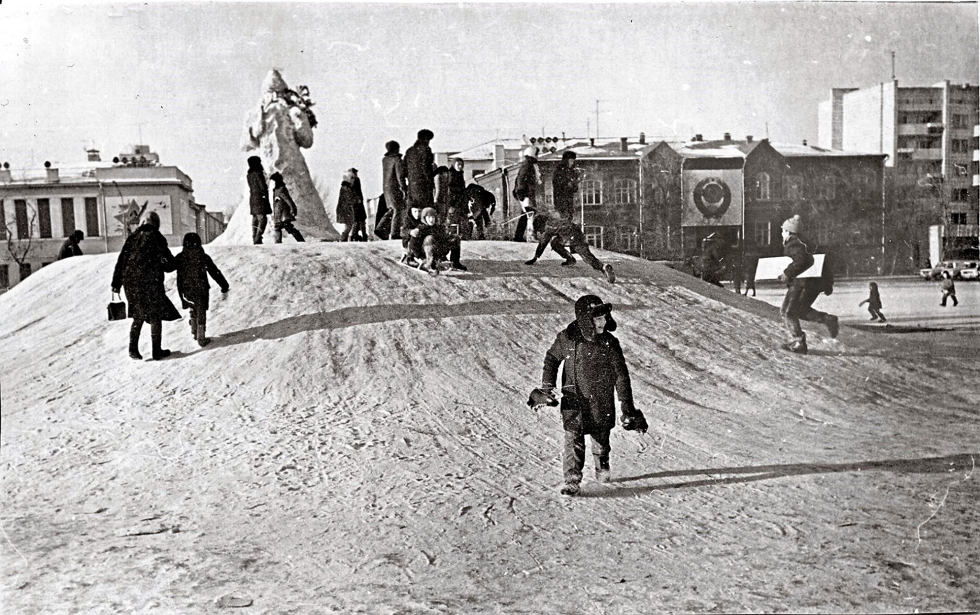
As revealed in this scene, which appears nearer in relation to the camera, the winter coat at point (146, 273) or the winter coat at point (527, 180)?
the winter coat at point (146, 273)

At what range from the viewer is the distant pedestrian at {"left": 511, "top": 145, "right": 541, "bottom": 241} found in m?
7.10

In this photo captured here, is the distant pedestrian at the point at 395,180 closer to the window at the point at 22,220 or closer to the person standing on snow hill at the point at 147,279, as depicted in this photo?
the person standing on snow hill at the point at 147,279

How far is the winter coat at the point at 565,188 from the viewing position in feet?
23.1

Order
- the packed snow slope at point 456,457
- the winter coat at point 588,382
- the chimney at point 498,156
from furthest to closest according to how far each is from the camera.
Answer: the chimney at point 498,156 → the winter coat at point 588,382 → the packed snow slope at point 456,457

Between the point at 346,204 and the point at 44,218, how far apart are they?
11.3 feet

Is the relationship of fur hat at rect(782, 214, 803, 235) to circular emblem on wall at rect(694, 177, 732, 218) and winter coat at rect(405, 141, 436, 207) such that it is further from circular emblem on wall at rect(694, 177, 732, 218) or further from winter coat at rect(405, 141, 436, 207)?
winter coat at rect(405, 141, 436, 207)

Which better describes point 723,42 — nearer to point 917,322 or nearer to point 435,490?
point 917,322

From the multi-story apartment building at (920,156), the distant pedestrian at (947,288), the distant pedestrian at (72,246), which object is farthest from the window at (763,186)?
the distant pedestrian at (72,246)

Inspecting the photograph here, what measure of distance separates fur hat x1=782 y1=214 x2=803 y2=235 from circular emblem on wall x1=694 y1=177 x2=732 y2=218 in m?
0.50

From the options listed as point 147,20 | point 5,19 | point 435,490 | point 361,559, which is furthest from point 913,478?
point 5,19

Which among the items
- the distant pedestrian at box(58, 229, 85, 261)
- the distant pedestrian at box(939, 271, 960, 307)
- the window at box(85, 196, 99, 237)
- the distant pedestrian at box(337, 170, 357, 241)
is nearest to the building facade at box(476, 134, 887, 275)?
the distant pedestrian at box(939, 271, 960, 307)

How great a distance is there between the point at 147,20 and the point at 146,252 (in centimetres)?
173

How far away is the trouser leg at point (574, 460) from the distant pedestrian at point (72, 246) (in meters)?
4.50

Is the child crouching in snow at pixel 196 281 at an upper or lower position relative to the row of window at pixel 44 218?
lower
